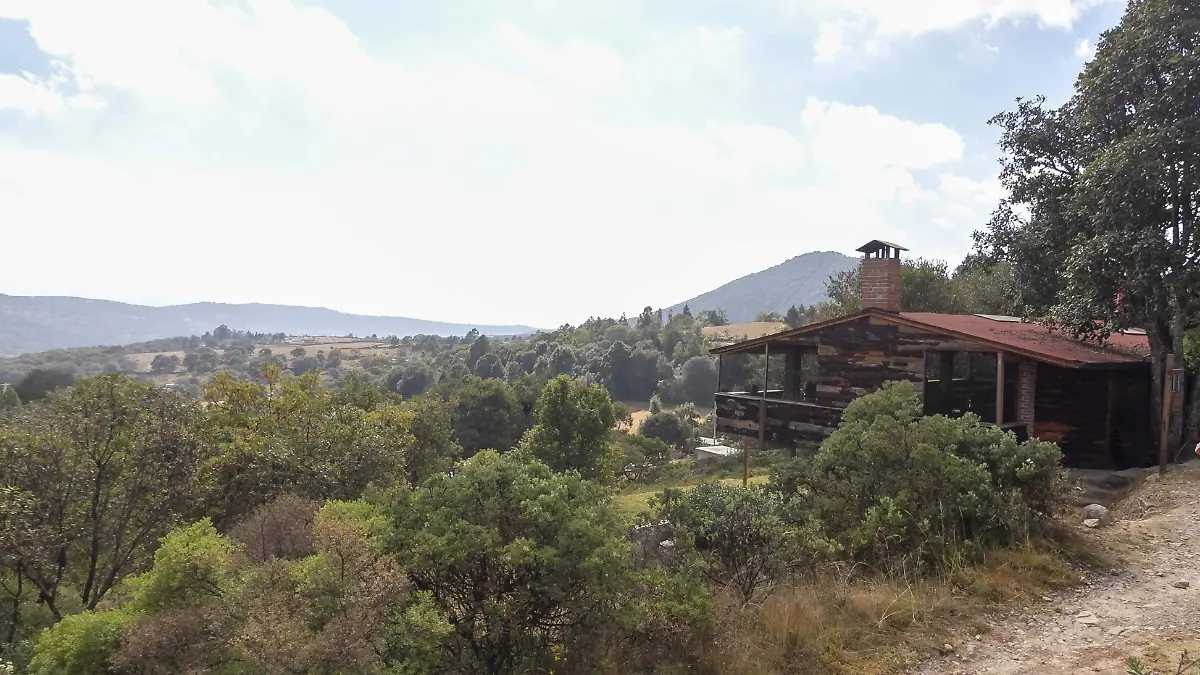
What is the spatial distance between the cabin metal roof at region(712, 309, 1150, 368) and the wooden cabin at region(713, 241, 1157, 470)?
Answer: 3 centimetres

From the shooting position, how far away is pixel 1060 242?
722 inches

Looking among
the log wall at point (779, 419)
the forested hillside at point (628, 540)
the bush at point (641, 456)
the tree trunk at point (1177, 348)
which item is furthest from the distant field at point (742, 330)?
the forested hillside at point (628, 540)

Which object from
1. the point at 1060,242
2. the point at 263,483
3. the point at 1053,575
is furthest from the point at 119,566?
the point at 1060,242

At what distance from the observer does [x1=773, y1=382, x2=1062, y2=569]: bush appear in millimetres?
6961

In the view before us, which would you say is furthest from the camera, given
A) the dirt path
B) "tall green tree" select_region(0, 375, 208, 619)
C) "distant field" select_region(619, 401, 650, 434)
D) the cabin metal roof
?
"distant field" select_region(619, 401, 650, 434)

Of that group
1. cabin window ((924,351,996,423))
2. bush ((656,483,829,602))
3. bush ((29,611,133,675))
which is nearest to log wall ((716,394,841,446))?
cabin window ((924,351,996,423))

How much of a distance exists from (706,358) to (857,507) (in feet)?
244

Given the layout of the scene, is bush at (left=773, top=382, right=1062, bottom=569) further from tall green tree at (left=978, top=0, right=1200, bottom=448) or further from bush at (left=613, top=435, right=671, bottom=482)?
bush at (left=613, top=435, right=671, bottom=482)

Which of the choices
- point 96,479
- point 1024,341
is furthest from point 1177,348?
point 96,479

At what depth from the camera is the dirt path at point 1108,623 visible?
522 centimetres

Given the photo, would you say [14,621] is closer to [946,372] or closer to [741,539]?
[741,539]

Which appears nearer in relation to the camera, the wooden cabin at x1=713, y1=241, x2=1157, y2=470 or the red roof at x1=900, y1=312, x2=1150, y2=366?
the red roof at x1=900, y1=312, x2=1150, y2=366

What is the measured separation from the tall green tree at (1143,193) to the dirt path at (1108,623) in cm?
749

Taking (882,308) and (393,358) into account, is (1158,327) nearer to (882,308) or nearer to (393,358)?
(882,308)
